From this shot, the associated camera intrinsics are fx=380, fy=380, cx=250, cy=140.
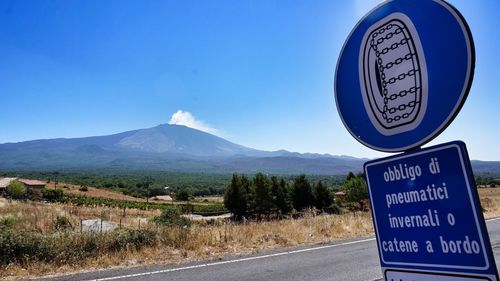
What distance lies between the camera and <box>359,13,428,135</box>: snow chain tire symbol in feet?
4.60

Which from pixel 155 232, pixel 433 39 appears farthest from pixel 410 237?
pixel 155 232

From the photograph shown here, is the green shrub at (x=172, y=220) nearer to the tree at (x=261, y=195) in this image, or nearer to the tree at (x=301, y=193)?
the tree at (x=261, y=195)

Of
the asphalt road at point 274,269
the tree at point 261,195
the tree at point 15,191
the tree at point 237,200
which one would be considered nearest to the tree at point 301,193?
the tree at point 261,195

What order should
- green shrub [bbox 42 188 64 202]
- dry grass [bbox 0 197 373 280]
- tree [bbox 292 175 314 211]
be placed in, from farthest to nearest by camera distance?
green shrub [bbox 42 188 64 202]
tree [bbox 292 175 314 211]
dry grass [bbox 0 197 373 280]

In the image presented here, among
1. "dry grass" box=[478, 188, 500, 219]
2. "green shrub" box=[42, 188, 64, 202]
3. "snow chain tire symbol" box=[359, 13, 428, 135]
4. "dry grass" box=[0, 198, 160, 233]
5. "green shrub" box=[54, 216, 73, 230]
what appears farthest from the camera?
"green shrub" box=[42, 188, 64, 202]

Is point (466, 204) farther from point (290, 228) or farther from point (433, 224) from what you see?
point (290, 228)

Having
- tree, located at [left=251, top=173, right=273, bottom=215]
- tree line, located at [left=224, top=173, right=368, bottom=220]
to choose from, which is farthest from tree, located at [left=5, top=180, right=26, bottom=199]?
tree, located at [left=251, top=173, right=273, bottom=215]

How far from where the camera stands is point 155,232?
966 cm

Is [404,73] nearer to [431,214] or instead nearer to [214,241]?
[431,214]

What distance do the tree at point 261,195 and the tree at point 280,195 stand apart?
1155 millimetres

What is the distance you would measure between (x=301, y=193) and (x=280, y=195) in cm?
327

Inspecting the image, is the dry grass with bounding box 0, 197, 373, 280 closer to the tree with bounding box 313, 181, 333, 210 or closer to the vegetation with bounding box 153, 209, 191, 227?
the vegetation with bounding box 153, 209, 191, 227

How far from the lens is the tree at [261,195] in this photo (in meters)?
55.6

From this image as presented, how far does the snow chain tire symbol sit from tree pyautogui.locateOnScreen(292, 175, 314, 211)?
180 ft
